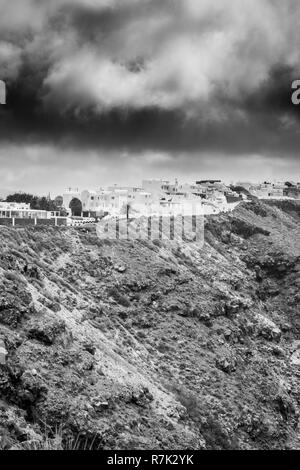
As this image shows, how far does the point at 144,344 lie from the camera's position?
33.0m

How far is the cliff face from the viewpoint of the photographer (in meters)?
21.0

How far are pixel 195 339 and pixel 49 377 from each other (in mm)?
15457

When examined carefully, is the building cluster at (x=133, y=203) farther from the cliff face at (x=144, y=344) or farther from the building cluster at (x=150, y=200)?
the cliff face at (x=144, y=344)

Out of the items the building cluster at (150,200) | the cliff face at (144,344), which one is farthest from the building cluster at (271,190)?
the cliff face at (144,344)

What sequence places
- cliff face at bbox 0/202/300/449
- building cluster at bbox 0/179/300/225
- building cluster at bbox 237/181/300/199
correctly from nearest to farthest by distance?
1. cliff face at bbox 0/202/300/449
2. building cluster at bbox 0/179/300/225
3. building cluster at bbox 237/181/300/199

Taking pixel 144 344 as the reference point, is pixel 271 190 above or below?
above

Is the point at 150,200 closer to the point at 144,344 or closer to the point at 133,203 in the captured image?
the point at 133,203

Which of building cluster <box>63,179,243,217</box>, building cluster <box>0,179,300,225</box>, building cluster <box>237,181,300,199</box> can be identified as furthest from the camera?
building cluster <box>237,181,300,199</box>

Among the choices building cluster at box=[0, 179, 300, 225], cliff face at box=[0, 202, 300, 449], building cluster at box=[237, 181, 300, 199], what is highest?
building cluster at box=[237, 181, 300, 199]

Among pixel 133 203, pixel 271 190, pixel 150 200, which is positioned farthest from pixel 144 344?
pixel 271 190

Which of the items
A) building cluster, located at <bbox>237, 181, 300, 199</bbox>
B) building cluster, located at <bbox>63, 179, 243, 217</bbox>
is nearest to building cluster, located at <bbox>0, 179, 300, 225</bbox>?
building cluster, located at <bbox>63, 179, 243, 217</bbox>

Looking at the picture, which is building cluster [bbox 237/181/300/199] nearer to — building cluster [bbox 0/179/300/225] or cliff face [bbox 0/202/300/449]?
building cluster [bbox 0/179/300/225]

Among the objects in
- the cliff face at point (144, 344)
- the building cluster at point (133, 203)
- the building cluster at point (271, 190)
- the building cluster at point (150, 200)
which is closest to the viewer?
the cliff face at point (144, 344)

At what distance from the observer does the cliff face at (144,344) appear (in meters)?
21.0
